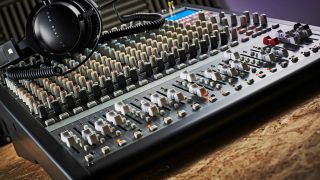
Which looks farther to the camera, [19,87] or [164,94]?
[19,87]

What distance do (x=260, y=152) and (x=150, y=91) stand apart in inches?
13.8

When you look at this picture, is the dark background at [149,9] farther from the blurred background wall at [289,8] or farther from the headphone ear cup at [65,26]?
the headphone ear cup at [65,26]

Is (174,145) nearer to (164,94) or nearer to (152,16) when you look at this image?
(164,94)

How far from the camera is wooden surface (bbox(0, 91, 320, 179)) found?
1089 millimetres

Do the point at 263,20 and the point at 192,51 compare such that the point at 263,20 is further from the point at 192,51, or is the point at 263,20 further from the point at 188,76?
the point at 188,76

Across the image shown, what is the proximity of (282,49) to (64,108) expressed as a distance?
2.01 ft

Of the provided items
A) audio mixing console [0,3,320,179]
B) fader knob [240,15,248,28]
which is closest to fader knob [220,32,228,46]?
audio mixing console [0,3,320,179]

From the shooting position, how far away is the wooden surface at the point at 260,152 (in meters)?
1.09

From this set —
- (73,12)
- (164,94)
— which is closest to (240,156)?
(164,94)

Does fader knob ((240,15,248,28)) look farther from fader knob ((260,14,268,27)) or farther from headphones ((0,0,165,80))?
headphones ((0,0,165,80))

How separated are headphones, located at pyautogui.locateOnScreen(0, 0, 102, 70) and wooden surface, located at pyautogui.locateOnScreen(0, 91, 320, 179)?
0.39 metres

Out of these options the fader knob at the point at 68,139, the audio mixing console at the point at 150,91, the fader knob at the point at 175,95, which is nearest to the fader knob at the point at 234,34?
the audio mixing console at the point at 150,91

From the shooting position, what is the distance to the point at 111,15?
2447 millimetres

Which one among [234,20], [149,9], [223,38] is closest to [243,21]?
[234,20]
